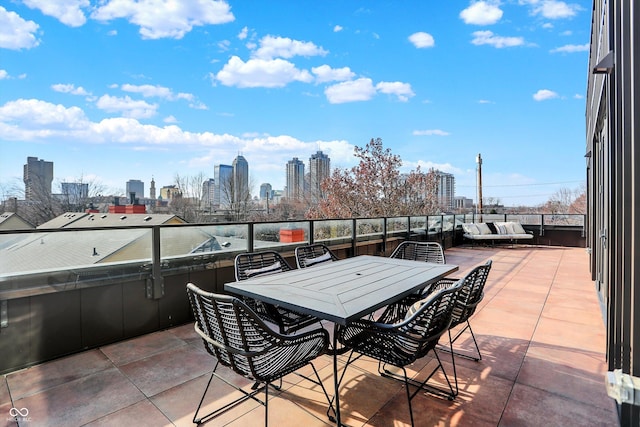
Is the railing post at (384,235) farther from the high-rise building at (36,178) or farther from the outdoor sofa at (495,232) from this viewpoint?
the high-rise building at (36,178)

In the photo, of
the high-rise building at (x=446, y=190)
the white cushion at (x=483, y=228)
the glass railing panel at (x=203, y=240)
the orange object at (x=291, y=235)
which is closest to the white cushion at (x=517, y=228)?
the white cushion at (x=483, y=228)

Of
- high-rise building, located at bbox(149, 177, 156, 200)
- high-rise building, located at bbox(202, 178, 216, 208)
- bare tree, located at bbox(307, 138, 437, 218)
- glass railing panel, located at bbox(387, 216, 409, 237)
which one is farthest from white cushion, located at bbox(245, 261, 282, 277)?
high-rise building, located at bbox(202, 178, 216, 208)

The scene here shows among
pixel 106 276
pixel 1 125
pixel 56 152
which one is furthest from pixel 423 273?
pixel 56 152

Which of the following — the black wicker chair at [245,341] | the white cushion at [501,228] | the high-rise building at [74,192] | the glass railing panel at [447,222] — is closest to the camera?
the black wicker chair at [245,341]

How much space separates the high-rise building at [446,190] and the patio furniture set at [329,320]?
52.0ft

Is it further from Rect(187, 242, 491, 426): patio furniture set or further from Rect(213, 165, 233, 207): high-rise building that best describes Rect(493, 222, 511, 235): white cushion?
Rect(213, 165, 233, 207): high-rise building

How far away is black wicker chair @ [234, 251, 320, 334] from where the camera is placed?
8.79ft

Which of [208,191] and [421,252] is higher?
[208,191]

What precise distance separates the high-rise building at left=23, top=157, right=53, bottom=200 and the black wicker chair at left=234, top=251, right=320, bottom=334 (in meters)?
27.8

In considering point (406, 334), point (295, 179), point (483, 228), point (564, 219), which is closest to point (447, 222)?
point (483, 228)

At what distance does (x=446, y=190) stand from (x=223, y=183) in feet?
58.9

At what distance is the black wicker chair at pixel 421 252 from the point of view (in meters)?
3.97

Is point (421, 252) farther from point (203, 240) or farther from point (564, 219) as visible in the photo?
point (564, 219)

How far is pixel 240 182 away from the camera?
28.2m
